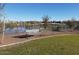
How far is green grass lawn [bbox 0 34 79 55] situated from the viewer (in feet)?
73.6

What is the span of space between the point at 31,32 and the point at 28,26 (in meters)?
0.09

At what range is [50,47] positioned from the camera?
22.5 meters

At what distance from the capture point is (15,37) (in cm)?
2247

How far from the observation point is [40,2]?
22.4 m

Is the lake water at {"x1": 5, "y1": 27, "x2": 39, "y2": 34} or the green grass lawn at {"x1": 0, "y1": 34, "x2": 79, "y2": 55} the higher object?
the lake water at {"x1": 5, "y1": 27, "x2": 39, "y2": 34}

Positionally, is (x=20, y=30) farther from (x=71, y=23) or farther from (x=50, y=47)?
(x=71, y=23)

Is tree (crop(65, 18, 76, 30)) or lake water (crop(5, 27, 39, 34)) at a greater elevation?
tree (crop(65, 18, 76, 30))

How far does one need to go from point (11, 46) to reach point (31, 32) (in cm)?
34

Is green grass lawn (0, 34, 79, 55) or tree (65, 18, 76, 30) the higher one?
tree (65, 18, 76, 30)

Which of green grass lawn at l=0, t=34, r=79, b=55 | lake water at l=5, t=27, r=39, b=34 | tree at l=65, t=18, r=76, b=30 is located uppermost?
tree at l=65, t=18, r=76, b=30

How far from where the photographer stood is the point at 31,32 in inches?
886

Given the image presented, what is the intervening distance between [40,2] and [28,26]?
1.23 feet

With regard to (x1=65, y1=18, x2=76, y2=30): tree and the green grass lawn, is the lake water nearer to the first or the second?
the green grass lawn

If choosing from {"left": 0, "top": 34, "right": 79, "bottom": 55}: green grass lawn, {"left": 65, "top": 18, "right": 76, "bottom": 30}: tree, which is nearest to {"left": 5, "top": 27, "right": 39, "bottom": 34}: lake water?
{"left": 0, "top": 34, "right": 79, "bottom": 55}: green grass lawn
